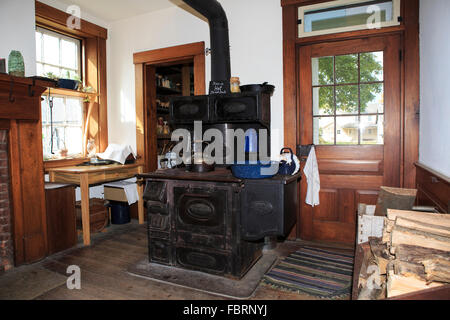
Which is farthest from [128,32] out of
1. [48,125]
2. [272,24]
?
[272,24]

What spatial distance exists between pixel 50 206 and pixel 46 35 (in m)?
2.10

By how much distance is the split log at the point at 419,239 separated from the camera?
116 centimetres

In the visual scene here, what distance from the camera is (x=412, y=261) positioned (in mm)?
1138

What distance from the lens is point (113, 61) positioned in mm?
4262

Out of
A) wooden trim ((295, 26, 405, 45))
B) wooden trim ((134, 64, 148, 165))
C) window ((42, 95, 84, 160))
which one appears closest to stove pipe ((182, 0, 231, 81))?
wooden trim ((295, 26, 405, 45))

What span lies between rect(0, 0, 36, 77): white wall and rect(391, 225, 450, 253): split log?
3.30m

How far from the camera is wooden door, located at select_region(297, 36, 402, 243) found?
292 cm

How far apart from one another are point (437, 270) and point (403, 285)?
123 millimetres

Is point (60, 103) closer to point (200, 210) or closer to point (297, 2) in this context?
point (200, 210)

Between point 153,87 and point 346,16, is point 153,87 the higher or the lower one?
the lower one

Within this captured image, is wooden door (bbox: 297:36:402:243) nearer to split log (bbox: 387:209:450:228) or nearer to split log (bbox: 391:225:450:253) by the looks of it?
split log (bbox: 387:209:450:228)

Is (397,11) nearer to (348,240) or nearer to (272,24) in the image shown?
(272,24)

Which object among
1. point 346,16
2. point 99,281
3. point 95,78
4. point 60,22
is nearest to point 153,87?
point 95,78

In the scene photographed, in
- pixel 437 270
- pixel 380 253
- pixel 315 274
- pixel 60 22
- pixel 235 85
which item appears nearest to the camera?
pixel 437 270
